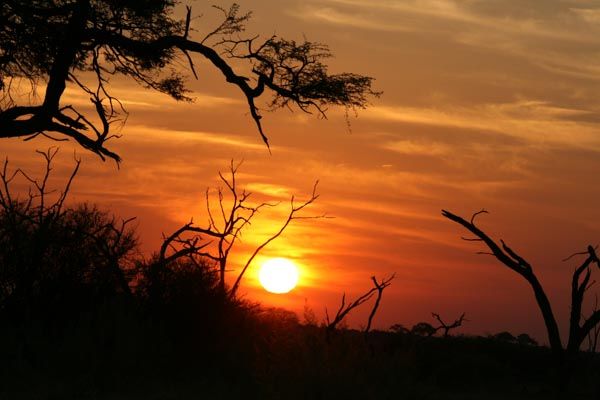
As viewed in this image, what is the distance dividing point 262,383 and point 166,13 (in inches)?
389

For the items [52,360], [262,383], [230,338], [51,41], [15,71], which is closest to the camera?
[262,383]

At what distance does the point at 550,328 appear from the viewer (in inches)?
658

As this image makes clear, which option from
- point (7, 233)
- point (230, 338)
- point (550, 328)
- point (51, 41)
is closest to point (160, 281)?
point (230, 338)

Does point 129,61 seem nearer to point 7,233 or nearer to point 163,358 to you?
point 7,233

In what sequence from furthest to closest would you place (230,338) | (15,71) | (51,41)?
(15,71) → (51,41) → (230,338)

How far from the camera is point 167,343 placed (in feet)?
50.6

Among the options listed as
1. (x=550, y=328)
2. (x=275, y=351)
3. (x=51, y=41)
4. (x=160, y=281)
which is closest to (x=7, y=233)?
(x=160, y=281)

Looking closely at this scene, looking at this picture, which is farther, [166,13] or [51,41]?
[166,13]

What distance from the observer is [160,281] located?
16.9 meters

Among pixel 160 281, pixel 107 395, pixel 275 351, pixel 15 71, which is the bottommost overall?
pixel 107 395

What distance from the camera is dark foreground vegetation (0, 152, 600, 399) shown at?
13.2 meters

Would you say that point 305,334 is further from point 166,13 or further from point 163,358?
point 166,13

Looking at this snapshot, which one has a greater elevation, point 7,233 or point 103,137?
point 103,137

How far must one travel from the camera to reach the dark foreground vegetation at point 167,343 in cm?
1324
